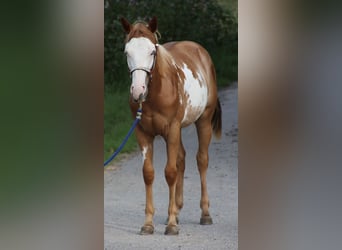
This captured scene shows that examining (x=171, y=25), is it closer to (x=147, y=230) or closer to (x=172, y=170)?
(x=172, y=170)

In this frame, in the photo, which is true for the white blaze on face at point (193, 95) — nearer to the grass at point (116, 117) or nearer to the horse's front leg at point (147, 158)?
the horse's front leg at point (147, 158)

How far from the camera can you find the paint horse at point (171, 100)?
2.68m

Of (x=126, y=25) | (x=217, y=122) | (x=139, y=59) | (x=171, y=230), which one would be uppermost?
(x=126, y=25)

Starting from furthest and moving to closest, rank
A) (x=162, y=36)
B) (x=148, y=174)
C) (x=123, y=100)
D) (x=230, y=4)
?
(x=162, y=36), (x=123, y=100), (x=148, y=174), (x=230, y=4)

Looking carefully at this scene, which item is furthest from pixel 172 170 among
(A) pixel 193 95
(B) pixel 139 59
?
(B) pixel 139 59

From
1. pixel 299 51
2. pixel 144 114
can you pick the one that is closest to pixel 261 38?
pixel 299 51

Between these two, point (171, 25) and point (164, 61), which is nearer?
point (164, 61)

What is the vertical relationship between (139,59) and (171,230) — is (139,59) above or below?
above

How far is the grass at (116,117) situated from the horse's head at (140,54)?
2.20ft

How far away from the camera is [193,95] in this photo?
3.09 meters

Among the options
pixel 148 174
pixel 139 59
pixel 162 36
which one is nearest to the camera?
pixel 139 59

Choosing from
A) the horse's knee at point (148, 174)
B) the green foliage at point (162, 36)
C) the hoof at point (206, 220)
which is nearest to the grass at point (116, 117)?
the green foliage at point (162, 36)

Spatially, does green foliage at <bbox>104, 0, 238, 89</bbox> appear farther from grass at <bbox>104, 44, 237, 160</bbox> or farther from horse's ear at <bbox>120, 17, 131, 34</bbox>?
horse's ear at <bbox>120, 17, 131, 34</bbox>

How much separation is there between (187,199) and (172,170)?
0.42m
